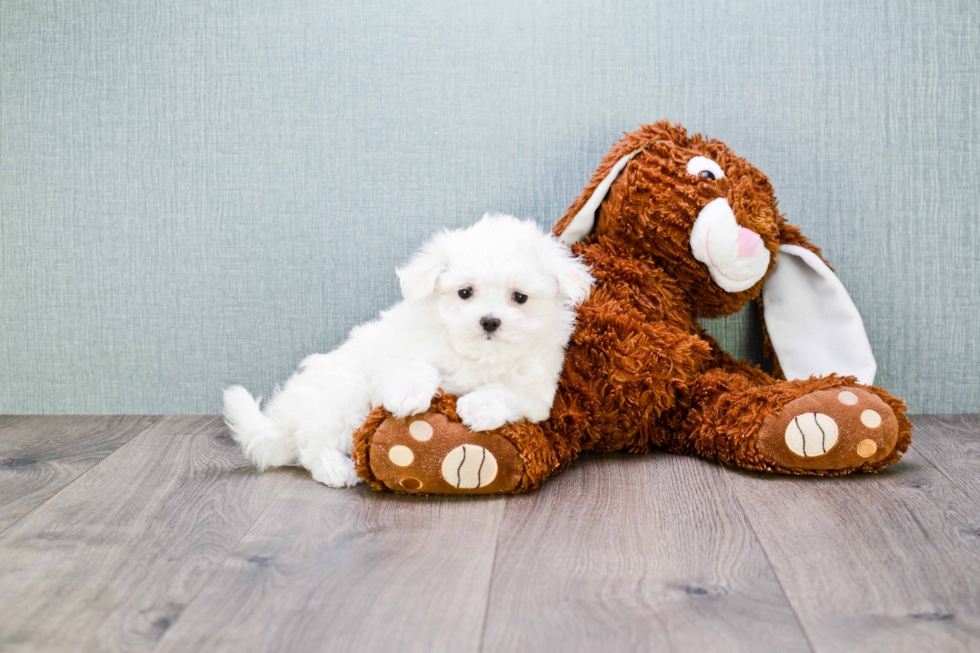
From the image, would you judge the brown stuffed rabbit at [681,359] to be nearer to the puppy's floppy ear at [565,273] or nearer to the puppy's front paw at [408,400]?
the puppy's front paw at [408,400]

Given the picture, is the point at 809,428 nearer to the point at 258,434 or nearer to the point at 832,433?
the point at 832,433

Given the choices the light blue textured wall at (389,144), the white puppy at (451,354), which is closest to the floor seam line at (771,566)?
the white puppy at (451,354)

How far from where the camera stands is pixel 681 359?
133 centimetres

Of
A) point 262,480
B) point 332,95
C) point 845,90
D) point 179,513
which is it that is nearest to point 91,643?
point 179,513

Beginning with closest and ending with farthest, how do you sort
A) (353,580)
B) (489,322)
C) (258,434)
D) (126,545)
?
1. (353,580)
2. (126,545)
3. (489,322)
4. (258,434)

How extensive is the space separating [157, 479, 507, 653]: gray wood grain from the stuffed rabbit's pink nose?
0.60 meters

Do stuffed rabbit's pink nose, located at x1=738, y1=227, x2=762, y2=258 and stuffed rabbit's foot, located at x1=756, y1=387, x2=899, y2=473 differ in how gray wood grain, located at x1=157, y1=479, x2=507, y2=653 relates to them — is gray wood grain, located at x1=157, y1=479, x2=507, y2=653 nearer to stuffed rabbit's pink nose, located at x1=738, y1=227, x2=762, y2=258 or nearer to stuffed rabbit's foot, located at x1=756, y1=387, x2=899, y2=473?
stuffed rabbit's foot, located at x1=756, y1=387, x2=899, y2=473

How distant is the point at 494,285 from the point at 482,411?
19cm

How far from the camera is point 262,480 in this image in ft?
4.18

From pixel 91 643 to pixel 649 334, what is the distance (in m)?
0.93

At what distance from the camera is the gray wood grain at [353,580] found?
759mm

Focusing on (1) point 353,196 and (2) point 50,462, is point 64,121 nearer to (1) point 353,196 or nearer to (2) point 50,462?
(1) point 353,196

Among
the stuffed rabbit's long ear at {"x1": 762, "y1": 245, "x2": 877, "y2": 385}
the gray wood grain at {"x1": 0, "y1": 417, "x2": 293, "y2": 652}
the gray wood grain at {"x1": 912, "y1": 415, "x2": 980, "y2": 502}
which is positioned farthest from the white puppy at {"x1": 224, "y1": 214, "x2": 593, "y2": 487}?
the gray wood grain at {"x1": 912, "y1": 415, "x2": 980, "y2": 502}

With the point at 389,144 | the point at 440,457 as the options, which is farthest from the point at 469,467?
the point at 389,144
